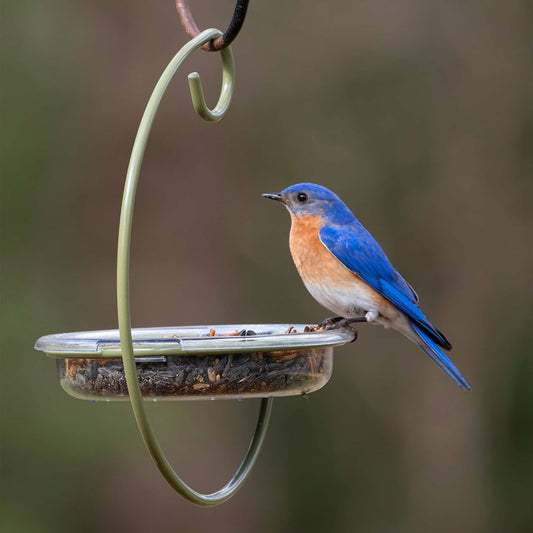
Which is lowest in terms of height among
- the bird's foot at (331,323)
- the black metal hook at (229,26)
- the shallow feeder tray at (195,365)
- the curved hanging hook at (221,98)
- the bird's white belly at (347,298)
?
the shallow feeder tray at (195,365)

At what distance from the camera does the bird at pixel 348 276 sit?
180 inches

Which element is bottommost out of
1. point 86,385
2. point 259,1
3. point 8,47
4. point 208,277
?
point 86,385

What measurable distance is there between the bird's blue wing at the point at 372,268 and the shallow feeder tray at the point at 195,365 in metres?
1.20

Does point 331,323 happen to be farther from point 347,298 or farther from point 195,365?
point 195,365

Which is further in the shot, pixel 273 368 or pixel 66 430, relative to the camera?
pixel 66 430

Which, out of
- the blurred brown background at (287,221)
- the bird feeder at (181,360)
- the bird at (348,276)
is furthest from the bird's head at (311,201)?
the blurred brown background at (287,221)

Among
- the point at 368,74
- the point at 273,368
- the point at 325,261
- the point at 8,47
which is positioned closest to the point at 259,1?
the point at 368,74

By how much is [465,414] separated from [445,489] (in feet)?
2.02

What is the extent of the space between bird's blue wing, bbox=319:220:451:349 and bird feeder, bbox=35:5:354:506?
41.9 inches

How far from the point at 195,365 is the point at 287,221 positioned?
506cm

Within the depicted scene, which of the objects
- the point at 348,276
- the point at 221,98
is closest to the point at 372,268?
the point at 348,276

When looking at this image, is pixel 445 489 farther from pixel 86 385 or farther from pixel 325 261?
pixel 86 385

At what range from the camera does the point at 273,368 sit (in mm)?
3285

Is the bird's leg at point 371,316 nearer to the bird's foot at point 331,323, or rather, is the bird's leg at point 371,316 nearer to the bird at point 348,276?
the bird at point 348,276
